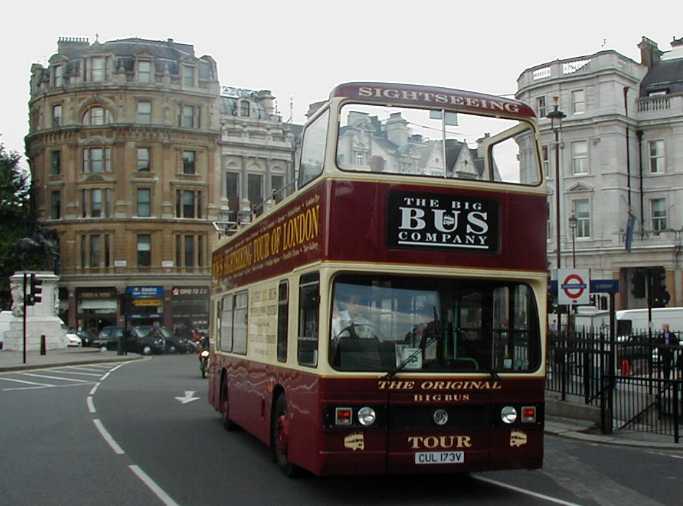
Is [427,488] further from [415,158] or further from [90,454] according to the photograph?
[90,454]

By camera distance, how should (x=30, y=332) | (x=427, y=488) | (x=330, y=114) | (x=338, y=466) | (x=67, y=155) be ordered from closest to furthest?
(x=338, y=466)
(x=330, y=114)
(x=427, y=488)
(x=30, y=332)
(x=67, y=155)

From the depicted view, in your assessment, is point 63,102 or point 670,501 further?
point 63,102

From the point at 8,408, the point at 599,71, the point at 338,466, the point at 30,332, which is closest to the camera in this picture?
the point at 338,466

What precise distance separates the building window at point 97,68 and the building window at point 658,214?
40432 mm

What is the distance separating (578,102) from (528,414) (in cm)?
4995

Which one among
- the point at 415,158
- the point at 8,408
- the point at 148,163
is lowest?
the point at 8,408

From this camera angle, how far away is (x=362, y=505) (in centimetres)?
961

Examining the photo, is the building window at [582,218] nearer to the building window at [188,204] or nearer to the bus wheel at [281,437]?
the building window at [188,204]

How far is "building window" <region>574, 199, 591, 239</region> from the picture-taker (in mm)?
56969

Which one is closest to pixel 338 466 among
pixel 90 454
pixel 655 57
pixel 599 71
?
pixel 90 454

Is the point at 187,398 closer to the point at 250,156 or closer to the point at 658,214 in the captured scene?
the point at 658,214

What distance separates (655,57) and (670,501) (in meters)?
57.2

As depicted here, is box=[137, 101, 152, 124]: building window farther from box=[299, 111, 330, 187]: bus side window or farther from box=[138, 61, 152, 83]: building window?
box=[299, 111, 330, 187]: bus side window

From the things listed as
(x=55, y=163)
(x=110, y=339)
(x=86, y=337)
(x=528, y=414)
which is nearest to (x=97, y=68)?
(x=55, y=163)
